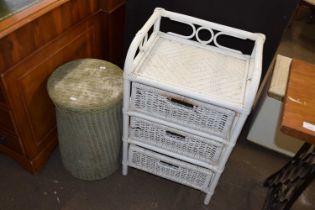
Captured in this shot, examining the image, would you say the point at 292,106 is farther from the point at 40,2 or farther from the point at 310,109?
the point at 40,2

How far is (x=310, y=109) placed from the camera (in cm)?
94

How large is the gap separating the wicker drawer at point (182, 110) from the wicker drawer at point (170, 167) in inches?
9.6

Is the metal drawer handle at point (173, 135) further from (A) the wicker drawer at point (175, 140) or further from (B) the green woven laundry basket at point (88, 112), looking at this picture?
(B) the green woven laundry basket at point (88, 112)

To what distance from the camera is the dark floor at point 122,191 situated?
1426 millimetres

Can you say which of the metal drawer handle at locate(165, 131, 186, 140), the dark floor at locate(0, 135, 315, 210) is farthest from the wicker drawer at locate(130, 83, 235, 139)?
the dark floor at locate(0, 135, 315, 210)

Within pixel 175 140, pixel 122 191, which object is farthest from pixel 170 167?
pixel 122 191

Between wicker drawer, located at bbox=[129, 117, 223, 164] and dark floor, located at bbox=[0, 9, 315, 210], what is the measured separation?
33 centimetres

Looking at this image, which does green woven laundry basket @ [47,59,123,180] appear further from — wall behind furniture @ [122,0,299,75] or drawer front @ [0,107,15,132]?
wall behind furniture @ [122,0,299,75]

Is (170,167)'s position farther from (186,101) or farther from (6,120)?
(6,120)

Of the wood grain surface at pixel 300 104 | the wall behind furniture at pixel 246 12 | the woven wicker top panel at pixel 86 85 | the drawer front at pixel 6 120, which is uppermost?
the wall behind furniture at pixel 246 12

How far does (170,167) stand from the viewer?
1396 mm

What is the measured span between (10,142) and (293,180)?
130 cm

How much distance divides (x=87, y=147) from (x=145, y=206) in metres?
0.42

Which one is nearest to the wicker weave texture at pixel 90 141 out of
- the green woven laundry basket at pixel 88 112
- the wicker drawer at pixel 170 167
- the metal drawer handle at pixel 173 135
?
the green woven laundry basket at pixel 88 112
